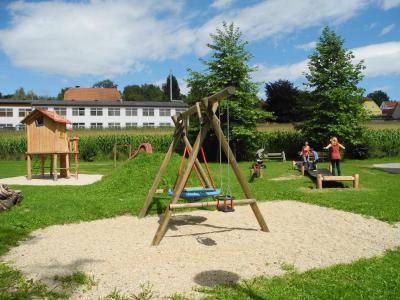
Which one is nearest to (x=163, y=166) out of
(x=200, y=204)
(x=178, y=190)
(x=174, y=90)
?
(x=178, y=190)

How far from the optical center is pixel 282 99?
5369 cm

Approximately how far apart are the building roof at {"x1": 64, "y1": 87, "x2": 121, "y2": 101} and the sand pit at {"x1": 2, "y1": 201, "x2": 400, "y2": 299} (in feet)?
230

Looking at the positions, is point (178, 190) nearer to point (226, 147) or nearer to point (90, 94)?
point (226, 147)

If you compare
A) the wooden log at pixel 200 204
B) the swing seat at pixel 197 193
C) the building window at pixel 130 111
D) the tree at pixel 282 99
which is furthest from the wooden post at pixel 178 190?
the building window at pixel 130 111

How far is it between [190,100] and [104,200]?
77.5 ft

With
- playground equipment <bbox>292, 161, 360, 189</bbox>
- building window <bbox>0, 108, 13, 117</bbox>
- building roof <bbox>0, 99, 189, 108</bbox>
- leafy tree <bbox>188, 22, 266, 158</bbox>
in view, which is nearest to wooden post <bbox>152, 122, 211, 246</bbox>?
playground equipment <bbox>292, 161, 360, 189</bbox>

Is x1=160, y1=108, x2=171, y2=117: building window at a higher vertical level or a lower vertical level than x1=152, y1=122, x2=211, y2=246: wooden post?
higher

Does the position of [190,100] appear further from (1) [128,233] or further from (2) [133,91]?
(2) [133,91]

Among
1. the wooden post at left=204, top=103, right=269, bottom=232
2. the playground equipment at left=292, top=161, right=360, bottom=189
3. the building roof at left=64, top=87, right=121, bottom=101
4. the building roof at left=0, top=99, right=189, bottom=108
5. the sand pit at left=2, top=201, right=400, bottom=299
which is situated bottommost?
the sand pit at left=2, top=201, right=400, bottom=299

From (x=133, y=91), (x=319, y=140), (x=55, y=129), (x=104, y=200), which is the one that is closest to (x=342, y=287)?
(x=104, y=200)

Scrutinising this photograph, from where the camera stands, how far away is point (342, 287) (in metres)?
4.55

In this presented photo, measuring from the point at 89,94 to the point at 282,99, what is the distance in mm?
41188

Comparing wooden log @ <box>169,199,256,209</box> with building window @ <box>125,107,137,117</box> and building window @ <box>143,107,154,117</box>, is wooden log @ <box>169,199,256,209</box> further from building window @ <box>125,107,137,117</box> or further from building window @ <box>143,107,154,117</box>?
building window @ <box>143,107,154,117</box>

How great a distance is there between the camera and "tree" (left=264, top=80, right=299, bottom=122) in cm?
5350
